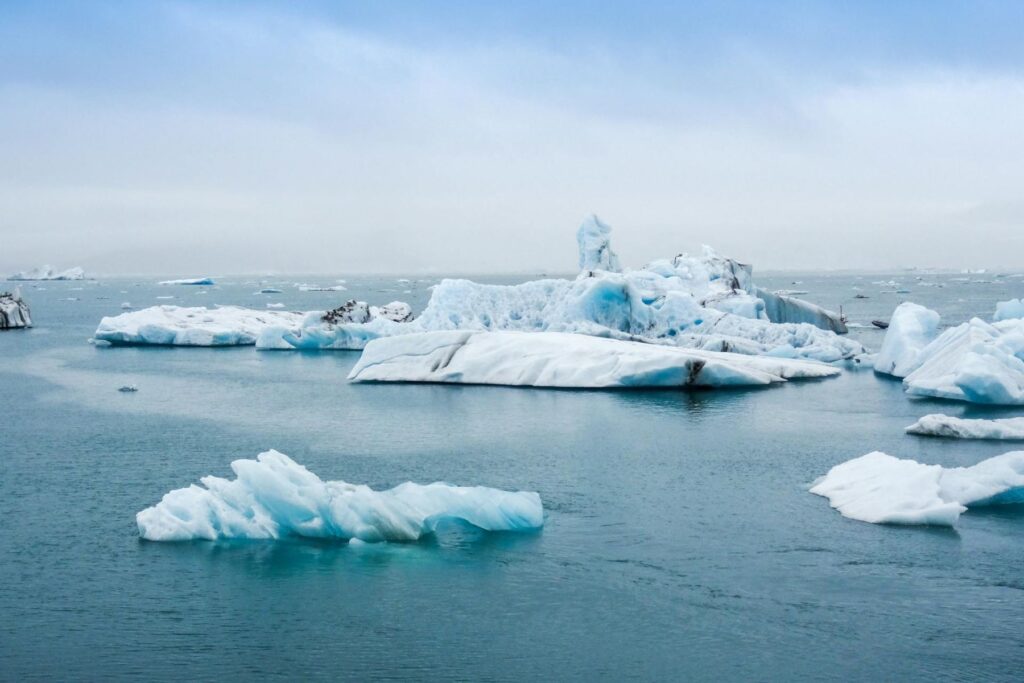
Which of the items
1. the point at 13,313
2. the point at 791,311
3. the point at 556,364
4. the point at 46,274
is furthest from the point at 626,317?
the point at 46,274

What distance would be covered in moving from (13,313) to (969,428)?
4054 centimetres

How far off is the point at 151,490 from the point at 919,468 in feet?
30.8

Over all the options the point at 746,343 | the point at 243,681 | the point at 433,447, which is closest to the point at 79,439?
the point at 433,447

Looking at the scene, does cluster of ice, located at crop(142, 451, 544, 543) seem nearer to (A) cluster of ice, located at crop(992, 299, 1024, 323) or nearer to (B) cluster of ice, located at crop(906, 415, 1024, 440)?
(B) cluster of ice, located at crop(906, 415, 1024, 440)

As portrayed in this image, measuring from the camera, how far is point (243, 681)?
291 inches

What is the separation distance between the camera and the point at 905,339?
24984 millimetres

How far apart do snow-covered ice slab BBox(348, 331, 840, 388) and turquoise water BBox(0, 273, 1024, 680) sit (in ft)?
14.5

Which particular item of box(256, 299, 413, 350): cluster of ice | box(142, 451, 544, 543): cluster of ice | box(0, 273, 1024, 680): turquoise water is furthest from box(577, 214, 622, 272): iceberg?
box(142, 451, 544, 543): cluster of ice

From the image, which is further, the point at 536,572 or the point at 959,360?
the point at 959,360

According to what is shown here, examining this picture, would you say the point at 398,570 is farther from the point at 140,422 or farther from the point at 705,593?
the point at 140,422

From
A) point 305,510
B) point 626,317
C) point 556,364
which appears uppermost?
point 626,317

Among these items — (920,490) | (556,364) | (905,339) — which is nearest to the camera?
(920,490)

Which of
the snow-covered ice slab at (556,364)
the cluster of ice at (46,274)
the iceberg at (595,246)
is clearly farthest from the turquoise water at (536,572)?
the cluster of ice at (46,274)

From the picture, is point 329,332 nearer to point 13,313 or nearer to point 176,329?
point 176,329
